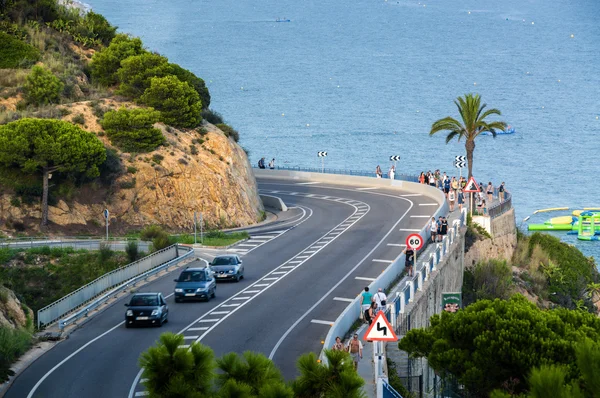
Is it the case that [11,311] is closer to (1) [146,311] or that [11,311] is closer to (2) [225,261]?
(1) [146,311]

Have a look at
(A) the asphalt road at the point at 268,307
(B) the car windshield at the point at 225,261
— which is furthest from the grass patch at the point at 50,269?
(B) the car windshield at the point at 225,261

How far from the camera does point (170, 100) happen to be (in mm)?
69750

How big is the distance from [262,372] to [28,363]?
53.7ft

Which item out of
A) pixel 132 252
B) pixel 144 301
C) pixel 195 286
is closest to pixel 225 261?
pixel 195 286

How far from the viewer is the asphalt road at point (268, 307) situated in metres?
30.6

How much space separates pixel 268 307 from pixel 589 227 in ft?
246

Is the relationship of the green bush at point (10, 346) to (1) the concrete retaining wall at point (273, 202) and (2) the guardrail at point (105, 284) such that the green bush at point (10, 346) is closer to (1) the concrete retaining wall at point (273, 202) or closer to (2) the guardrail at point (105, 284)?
(2) the guardrail at point (105, 284)

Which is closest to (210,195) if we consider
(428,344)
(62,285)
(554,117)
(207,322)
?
(62,285)

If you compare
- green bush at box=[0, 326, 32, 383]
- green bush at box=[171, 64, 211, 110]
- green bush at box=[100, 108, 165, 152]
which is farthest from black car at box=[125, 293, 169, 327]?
green bush at box=[171, 64, 211, 110]

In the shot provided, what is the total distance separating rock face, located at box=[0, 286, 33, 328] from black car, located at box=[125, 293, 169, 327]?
3845 mm

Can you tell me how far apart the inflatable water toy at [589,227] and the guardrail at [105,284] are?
64.1 m

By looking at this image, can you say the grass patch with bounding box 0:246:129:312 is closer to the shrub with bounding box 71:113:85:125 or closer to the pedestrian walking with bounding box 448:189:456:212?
the shrub with bounding box 71:113:85:125

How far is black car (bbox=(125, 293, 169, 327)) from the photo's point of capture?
3609cm

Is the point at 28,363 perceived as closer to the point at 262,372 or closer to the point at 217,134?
the point at 262,372
